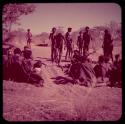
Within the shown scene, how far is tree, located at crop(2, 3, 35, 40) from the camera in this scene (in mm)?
2312

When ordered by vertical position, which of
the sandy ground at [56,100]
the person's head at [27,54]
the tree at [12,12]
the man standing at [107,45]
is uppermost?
the tree at [12,12]

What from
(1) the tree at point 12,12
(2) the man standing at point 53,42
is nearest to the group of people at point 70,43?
(2) the man standing at point 53,42

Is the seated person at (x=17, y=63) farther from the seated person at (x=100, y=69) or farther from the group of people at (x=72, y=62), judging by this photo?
the seated person at (x=100, y=69)

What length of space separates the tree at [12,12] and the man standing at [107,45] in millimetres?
637

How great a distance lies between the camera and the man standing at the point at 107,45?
2349mm

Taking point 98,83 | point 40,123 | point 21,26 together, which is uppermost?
point 21,26

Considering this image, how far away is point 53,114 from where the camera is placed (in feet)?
7.59

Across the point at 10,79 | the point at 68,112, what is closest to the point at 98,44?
the point at 68,112

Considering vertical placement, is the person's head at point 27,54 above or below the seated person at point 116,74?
above

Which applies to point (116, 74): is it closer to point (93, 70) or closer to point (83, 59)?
point (93, 70)

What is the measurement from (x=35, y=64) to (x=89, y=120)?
63 centimetres

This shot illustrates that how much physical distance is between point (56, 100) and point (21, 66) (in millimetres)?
404

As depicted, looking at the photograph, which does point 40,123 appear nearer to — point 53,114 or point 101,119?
point 53,114

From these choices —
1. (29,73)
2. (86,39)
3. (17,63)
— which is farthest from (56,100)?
(86,39)
